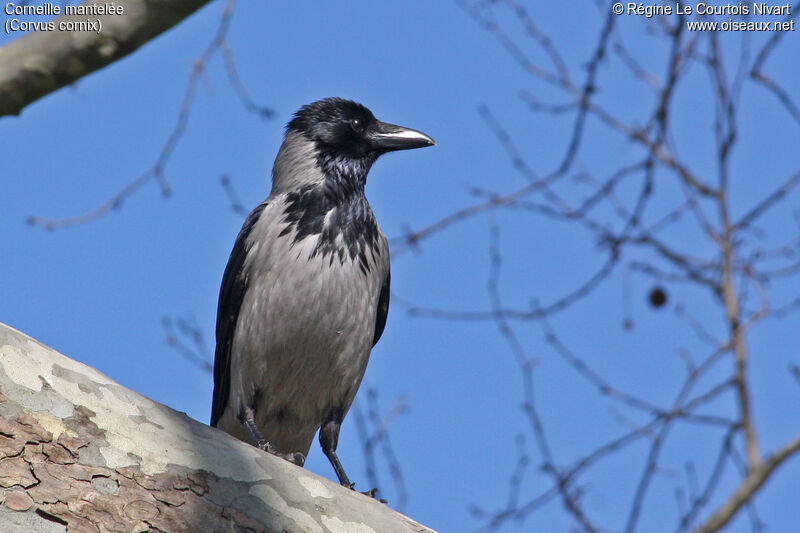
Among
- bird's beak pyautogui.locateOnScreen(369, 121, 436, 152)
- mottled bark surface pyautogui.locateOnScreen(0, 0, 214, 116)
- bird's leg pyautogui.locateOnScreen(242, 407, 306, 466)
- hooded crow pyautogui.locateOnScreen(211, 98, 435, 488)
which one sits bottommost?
mottled bark surface pyautogui.locateOnScreen(0, 0, 214, 116)

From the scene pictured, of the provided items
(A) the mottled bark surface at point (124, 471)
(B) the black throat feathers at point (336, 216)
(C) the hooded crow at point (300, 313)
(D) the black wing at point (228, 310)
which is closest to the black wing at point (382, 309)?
(C) the hooded crow at point (300, 313)

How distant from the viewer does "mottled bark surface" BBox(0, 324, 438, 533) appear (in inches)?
94.0

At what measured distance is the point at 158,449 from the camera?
103 inches

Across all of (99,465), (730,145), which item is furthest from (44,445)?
(730,145)

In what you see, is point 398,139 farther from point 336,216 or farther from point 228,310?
point 228,310

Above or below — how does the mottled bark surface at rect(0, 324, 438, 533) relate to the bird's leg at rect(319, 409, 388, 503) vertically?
below

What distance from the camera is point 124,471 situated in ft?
8.23

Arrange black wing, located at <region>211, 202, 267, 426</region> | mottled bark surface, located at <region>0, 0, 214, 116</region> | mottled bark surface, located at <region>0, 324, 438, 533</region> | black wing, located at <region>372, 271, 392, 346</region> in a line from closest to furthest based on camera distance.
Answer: mottled bark surface, located at <region>0, 0, 214, 116</region> → mottled bark surface, located at <region>0, 324, 438, 533</region> → black wing, located at <region>211, 202, 267, 426</region> → black wing, located at <region>372, 271, 392, 346</region>

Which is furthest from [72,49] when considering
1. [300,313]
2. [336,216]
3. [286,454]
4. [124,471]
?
[286,454]

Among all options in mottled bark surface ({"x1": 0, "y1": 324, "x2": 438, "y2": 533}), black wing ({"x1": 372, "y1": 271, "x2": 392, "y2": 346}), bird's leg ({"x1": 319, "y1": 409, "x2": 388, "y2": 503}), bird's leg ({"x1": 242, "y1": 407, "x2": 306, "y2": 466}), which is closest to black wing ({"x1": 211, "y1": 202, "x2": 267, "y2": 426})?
bird's leg ({"x1": 242, "y1": 407, "x2": 306, "y2": 466})

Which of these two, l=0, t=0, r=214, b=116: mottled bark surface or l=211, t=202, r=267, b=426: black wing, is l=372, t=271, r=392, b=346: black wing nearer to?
l=211, t=202, r=267, b=426: black wing

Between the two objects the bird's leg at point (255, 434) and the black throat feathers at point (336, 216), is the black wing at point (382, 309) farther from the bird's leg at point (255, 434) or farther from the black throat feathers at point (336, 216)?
the bird's leg at point (255, 434)

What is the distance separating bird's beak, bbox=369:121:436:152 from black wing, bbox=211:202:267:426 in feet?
2.72

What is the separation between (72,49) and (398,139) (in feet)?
11.3
